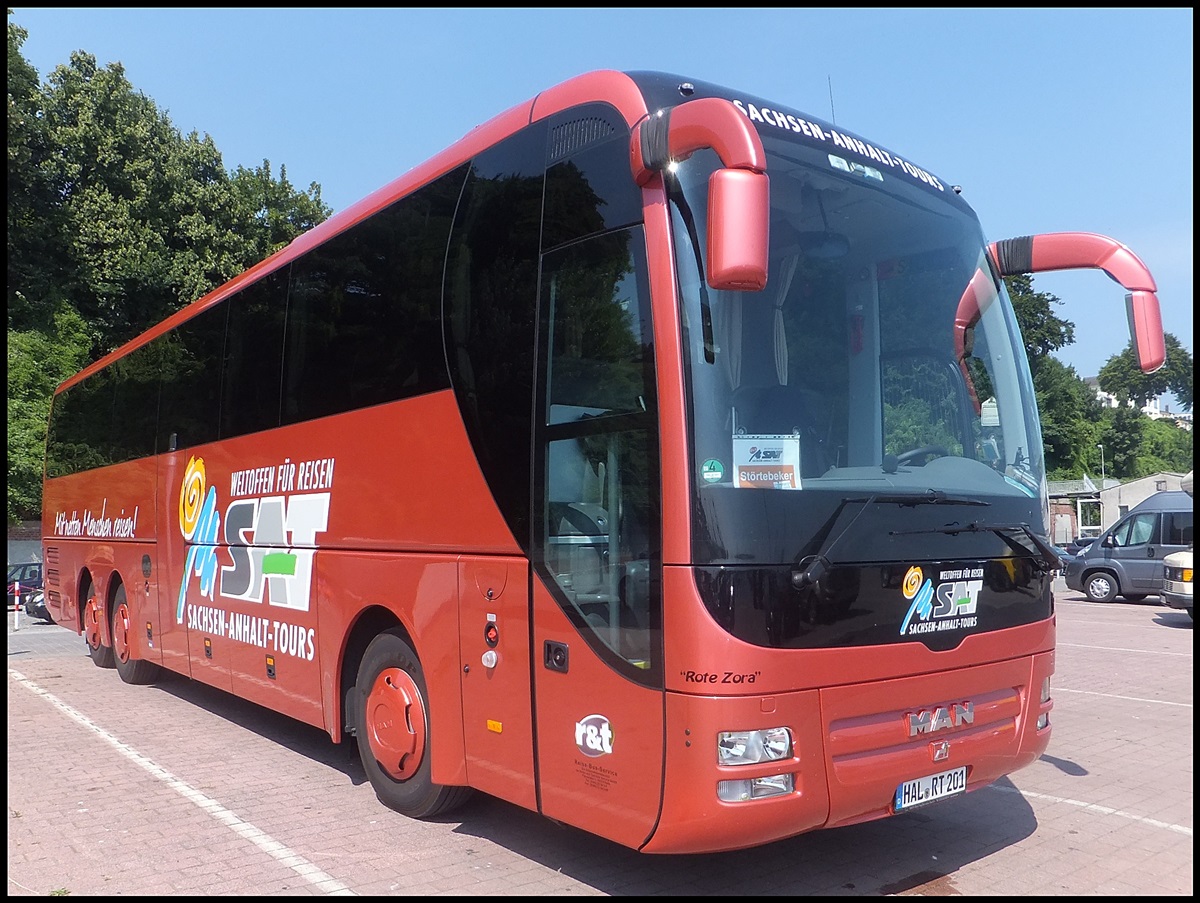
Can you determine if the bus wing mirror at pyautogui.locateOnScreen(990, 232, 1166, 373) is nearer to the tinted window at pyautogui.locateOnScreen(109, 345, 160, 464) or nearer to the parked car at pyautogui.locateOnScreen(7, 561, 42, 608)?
the tinted window at pyautogui.locateOnScreen(109, 345, 160, 464)

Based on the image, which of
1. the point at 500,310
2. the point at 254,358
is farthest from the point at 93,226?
the point at 500,310

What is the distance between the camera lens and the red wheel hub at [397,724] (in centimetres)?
575

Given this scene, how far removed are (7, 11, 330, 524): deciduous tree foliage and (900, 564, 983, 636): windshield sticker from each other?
26905 mm

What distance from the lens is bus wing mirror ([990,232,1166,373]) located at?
509 cm

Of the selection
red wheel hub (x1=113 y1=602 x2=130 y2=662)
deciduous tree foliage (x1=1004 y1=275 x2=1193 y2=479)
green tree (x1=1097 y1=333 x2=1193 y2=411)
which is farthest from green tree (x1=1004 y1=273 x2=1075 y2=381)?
green tree (x1=1097 y1=333 x2=1193 y2=411)

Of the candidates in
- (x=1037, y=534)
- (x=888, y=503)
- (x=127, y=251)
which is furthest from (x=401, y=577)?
(x=127, y=251)

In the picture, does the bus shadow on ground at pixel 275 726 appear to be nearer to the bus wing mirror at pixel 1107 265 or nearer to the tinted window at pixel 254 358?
the tinted window at pixel 254 358

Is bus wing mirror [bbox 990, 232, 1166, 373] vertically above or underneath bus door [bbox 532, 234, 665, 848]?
above

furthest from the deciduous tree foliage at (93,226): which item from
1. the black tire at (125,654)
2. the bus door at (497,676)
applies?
the bus door at (497,676)

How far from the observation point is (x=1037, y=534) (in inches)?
197

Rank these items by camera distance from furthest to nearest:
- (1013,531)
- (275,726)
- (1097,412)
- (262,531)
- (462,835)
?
(1097,412), (275,726), (262,531), (462,835), (1013,531)

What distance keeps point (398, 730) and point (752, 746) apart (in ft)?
8.72

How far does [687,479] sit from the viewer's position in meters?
3.99

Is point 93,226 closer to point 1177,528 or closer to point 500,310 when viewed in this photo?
point 500,310
